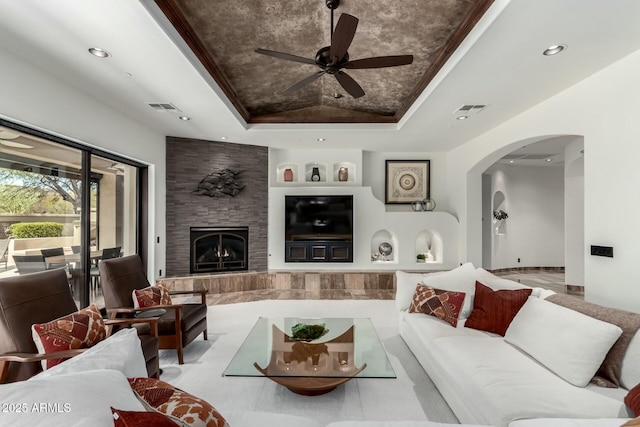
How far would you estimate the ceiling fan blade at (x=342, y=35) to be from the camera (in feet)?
6.31

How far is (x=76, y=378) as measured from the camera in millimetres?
963

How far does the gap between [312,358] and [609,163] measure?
307 cm

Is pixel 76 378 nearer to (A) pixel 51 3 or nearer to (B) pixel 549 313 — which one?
(A) pixel 51 3

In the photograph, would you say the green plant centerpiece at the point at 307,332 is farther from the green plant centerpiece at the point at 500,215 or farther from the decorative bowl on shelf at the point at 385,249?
the green plant centerpiece at the point at 500,215

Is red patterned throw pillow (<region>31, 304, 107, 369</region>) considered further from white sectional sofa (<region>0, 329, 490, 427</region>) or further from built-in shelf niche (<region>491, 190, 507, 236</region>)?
built-in shelf niche (<region>491, 190, 507, 236</region>)

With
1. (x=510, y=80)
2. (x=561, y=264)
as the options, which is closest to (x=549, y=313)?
(x=510, y=80)

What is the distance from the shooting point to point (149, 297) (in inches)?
116

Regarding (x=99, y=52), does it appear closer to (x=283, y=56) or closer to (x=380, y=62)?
Answer: (x=283, y=56)

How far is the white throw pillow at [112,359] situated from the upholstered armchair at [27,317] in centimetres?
76

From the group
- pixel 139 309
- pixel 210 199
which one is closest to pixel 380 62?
pixel 139 309

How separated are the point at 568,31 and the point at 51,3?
137 inches

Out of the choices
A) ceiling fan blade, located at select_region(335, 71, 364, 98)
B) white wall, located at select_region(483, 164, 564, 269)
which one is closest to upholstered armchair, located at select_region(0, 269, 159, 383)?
ceiling fan blade, located at select_region(335, 71, 364, 98)

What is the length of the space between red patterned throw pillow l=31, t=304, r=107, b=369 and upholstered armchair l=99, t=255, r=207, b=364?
482 millimetres

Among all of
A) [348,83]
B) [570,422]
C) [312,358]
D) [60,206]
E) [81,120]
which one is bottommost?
[312,358]
